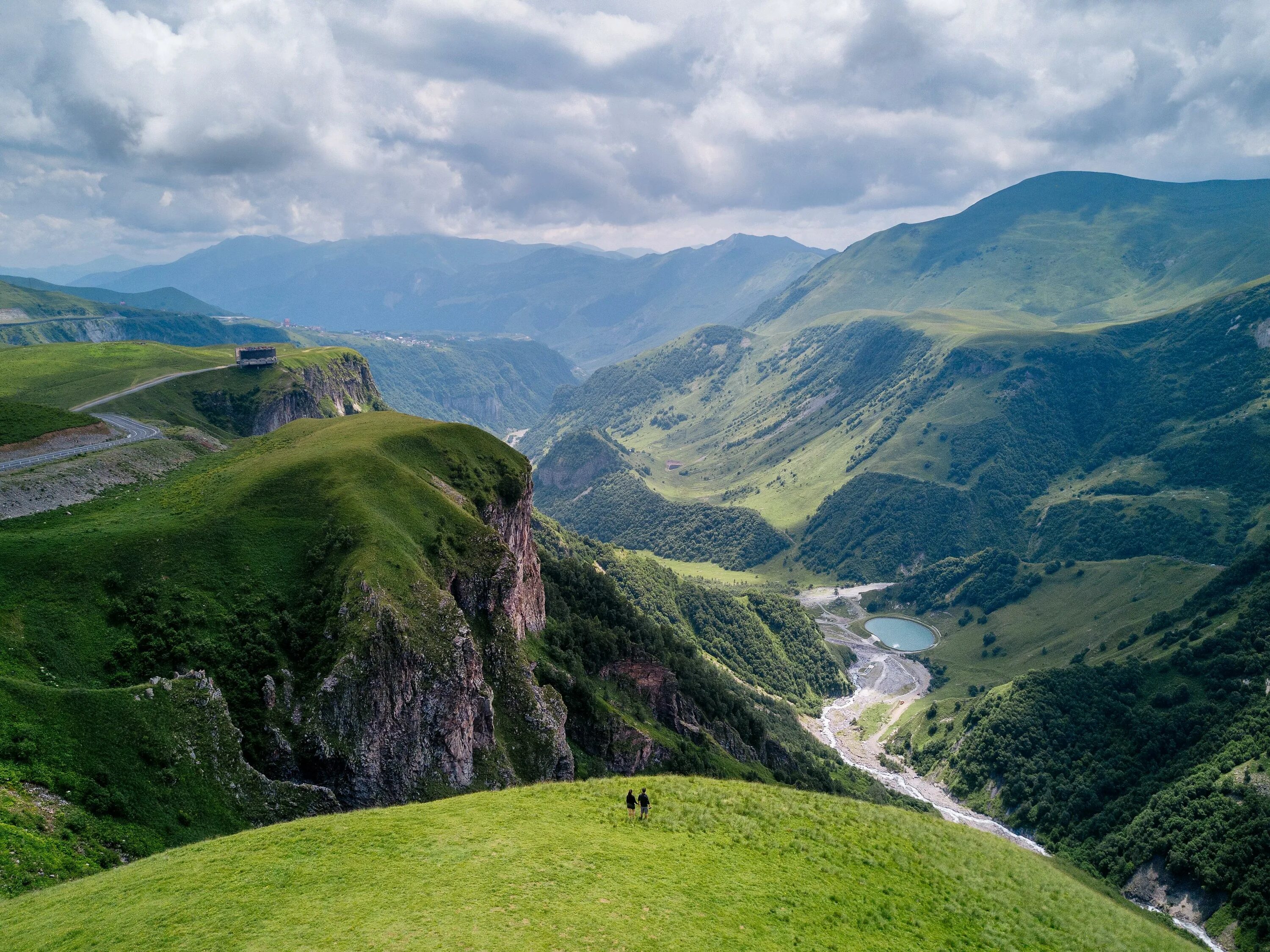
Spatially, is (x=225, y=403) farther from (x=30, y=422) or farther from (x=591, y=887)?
(x=591, y=887)

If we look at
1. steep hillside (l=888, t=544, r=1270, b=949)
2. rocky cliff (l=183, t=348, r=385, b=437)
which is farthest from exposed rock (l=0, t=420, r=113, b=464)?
steep hillside (l=888, t=544, r=1270, b=949)

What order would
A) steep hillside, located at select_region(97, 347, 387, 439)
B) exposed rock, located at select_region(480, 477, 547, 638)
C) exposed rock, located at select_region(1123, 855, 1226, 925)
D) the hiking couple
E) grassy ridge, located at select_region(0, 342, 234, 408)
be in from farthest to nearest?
grassy ridge, located at select_region(0, 342, 234, 408)
steep hillside, located at select_region(97, 347, 387, 439)
exposed rock, located at select_region(1123, 855, 1226, 925)
exposed rock, located at select_region(480, 477, 547, 638)
the hiking couple

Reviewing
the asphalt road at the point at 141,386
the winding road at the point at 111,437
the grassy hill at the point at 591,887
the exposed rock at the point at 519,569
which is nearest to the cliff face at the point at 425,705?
the exposed rock at the point at 519,569

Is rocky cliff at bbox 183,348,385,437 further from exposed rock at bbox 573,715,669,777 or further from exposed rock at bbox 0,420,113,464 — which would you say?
exposed rock at bbox 573,715,669,777

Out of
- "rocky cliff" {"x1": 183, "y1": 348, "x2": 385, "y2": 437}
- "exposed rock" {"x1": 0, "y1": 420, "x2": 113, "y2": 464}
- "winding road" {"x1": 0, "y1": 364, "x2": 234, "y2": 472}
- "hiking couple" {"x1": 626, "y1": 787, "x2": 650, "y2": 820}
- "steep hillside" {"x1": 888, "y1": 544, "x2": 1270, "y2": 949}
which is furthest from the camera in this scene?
"rocky cliff" {"x1": 183, "y1": 348, "x2": 385, "y2": 437}

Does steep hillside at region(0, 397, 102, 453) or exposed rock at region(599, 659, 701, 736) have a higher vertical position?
steep hillside at region(0, 397, 102, 453)

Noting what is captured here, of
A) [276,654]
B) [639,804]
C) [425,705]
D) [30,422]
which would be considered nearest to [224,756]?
[276,654]

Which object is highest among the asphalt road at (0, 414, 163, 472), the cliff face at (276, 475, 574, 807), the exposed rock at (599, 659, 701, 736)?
the asphalt road at (0, 414, 163, 472)
